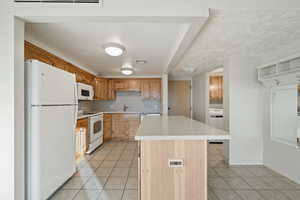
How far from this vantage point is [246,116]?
3289 millimetres

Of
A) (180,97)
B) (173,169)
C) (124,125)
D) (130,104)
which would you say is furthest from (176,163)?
(180,97)

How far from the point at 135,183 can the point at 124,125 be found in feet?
9.81

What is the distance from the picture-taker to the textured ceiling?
5.60 ft

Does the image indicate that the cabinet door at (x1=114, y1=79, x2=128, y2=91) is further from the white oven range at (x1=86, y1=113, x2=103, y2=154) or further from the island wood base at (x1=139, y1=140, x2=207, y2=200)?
Result: the island wood base at (x1=139, y1=140, x2=207, y2=200)

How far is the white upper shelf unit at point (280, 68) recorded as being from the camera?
243 cm

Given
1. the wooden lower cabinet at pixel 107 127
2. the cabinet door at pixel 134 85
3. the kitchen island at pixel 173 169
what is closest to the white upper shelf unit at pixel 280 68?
the kitchen island at pixel 173 169

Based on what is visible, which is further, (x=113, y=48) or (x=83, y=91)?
(x=83, y=91)

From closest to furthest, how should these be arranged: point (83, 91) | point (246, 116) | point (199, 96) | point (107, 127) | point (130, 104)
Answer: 1. point (246, 116)
2. point (83, 91)
3. point (107, 127)
4. point (199, 96)
5. point (130, 104)

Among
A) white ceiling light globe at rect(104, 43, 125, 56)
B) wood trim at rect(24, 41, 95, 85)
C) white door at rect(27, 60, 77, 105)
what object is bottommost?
white door at rect(27, 60, 77, 105)

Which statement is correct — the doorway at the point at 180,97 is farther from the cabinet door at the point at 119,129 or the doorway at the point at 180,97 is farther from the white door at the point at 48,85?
the white door at the point at 48,85

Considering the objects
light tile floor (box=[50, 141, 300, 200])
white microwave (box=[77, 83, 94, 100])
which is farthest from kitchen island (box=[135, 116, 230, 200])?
white microwave (box=[77, 83, 94, 100])

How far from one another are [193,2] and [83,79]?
340 centimetres

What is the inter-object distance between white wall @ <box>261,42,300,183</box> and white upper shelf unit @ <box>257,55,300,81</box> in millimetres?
203

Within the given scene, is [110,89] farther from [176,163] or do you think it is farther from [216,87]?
[176,163]
